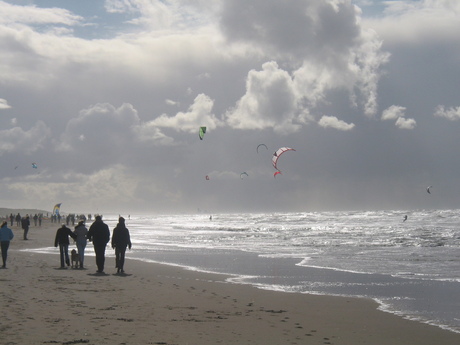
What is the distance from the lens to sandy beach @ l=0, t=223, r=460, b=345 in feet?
23.2

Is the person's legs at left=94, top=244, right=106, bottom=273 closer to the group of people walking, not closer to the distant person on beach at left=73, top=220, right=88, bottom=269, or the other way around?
the group of people walking

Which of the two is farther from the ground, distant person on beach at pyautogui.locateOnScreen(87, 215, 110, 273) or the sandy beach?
distant person on beach at pyautogui.locateOnScreen(87, 215, 110, 273)

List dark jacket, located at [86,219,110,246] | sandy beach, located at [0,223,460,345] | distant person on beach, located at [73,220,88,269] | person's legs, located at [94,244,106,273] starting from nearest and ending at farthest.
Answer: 1. sandy beach, located at [0,223,460,345]
2. person's legs, located at [94,244,106,273]
3. dark jacket, located at [86,219,110,246]
4. distant person on beach, located at [73,220,88,269]

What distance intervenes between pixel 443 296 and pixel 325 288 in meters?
2.61

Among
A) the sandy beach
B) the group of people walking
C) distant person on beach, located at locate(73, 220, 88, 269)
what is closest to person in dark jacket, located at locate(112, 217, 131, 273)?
the group of people walking

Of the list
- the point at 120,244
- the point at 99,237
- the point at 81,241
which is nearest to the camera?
the point at 120,244

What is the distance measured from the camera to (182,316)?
8703mm

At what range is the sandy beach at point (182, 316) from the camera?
7.07 metres

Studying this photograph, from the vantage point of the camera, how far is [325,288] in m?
13.0

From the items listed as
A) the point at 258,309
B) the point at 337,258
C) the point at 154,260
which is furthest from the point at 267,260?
the point at 258,309

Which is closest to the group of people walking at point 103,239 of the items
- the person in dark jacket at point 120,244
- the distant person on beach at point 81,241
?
the person in dark jacket at point 120,244

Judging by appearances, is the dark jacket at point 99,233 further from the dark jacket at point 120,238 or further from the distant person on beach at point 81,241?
the distant person on beach at point 81,241

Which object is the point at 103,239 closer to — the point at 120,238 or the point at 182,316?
the point at 120,238

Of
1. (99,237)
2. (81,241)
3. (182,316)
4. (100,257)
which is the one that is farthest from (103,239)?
(182,316)
